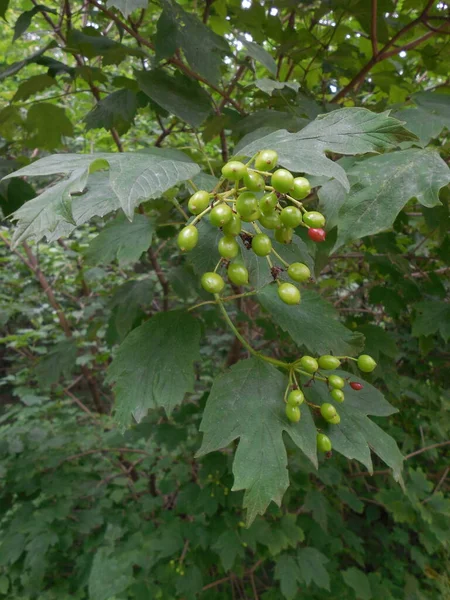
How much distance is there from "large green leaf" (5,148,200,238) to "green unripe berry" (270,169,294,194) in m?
0.16

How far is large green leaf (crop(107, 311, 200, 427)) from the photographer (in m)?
1.08

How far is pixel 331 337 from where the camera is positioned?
43.4 inches

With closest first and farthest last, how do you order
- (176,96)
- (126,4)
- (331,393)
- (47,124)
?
(331,393)
(126,4)
(176,96)
(47,124)

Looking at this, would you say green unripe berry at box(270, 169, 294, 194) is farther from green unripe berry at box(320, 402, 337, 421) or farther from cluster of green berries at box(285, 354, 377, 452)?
green unripe berry at box(320, 402, 337, 421)

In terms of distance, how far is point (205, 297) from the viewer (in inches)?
69.3

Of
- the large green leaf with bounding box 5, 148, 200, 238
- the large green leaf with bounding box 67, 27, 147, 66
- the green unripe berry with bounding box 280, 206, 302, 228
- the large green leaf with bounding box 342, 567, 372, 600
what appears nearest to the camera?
the large green leaf with bounding box 5, 148, 200, 238

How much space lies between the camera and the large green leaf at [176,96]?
1369 millimetres

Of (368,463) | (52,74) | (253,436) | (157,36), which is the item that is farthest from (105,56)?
(368,463)

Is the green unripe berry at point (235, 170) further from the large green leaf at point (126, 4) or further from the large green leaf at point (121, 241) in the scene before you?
the large green leaf at point (126, 4)

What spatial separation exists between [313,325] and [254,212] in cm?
44

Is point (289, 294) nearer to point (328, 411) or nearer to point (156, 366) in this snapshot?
point (328, 411)

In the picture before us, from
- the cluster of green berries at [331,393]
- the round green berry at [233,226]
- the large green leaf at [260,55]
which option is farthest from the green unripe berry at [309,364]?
the large green leaf at [260,55]

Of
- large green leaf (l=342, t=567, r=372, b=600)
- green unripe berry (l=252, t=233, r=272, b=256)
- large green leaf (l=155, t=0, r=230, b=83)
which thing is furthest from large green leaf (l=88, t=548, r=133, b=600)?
large green leaf (l=155, t=0, r=230, b=83)

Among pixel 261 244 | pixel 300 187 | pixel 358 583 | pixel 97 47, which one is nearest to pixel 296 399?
pixel 261 244
